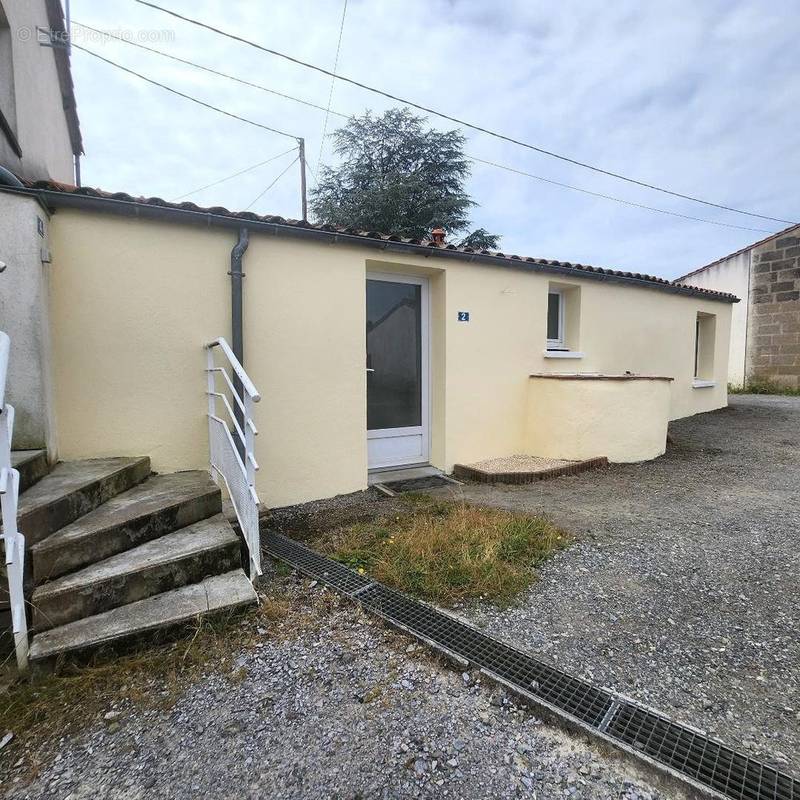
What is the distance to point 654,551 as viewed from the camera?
332 centimetres

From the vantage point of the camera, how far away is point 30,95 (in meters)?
4.71

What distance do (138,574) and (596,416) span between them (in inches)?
208

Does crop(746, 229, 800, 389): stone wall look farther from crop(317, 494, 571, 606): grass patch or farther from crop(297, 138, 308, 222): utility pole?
crop(297, 138, 308, 222): utility pole

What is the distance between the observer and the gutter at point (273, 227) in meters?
3.44

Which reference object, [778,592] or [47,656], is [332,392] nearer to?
[47,656]

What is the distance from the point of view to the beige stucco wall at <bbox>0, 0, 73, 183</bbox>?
3.99 meters

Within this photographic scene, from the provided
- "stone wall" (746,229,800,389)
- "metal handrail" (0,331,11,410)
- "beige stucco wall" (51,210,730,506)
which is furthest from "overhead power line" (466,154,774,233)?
"metal handrail" (0,331,11,410)

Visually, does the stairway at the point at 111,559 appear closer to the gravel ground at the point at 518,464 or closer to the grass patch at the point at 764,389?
the gravel ground at the point at 518,464

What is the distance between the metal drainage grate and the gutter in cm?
322

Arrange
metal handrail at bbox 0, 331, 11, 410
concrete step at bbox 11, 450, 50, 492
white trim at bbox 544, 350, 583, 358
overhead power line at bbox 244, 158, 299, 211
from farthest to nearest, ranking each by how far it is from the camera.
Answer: overhead power line at bbox 244, 158, 299, 211, white trim at bbox 544, 350, 583, 358, concrete step at bbox 11, 450, 50, 492, metal handrail at bbox 0, 331, 11, 410

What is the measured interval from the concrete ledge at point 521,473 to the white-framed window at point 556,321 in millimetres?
2027

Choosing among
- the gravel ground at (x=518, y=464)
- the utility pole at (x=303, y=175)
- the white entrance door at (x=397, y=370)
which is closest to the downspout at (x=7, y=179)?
the white entrance door at (x=397, y=370)

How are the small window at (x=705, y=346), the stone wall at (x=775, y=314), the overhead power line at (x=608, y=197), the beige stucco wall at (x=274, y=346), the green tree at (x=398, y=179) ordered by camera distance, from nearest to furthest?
the beige stucco wall at (x=274, y=346) → the small window at (x=705, y=346) → the overhead power line at (x=608, y=197) → the stone wall at (x=775, y=314) → the green tree at (x=398, y=179)

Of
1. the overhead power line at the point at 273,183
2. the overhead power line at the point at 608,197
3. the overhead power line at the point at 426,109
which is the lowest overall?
the overhead power line at the point at 426,109
